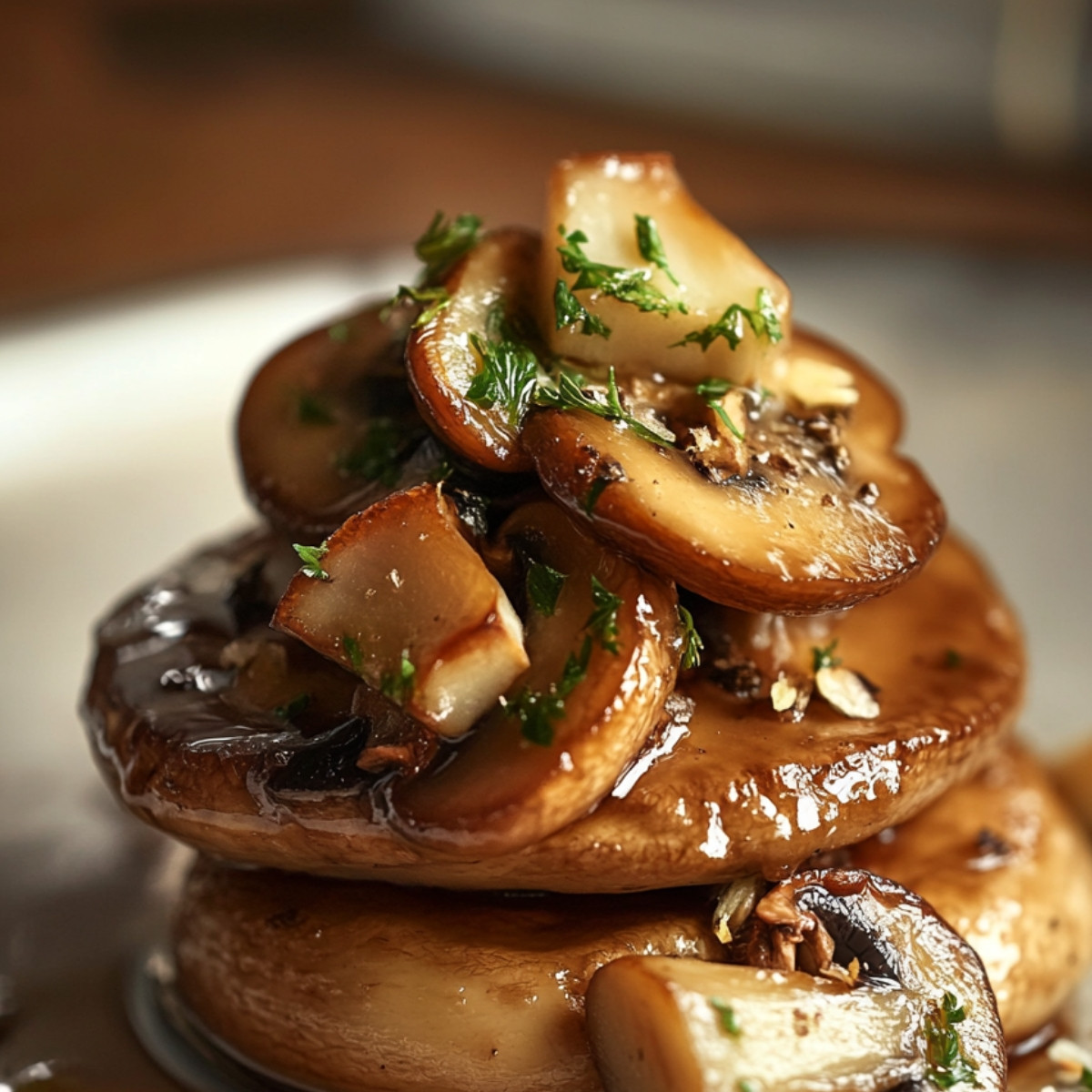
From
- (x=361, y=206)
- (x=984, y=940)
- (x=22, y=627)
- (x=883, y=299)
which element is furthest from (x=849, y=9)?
(x=984, y=940)

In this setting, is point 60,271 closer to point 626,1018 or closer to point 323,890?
point 323,890

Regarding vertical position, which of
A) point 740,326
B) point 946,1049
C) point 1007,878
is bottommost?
point 1007,878

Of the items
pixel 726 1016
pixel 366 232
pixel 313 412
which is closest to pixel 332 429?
pixel 313 412

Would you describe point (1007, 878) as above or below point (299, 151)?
below

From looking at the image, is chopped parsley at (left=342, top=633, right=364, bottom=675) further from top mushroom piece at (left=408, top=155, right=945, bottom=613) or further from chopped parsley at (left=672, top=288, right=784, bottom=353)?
chopped parsley at (left=672, top=288, right=784, bottom=353)

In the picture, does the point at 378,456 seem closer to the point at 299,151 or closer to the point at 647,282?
the point at 647,282

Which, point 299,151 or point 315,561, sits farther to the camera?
point 299,151

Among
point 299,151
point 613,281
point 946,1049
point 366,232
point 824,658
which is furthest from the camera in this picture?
point 299,151

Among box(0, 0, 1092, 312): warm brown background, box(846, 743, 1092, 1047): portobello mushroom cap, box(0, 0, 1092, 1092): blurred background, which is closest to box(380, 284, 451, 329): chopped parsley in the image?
box(846, 743, 1092, 1047): portobello mushroom cap
